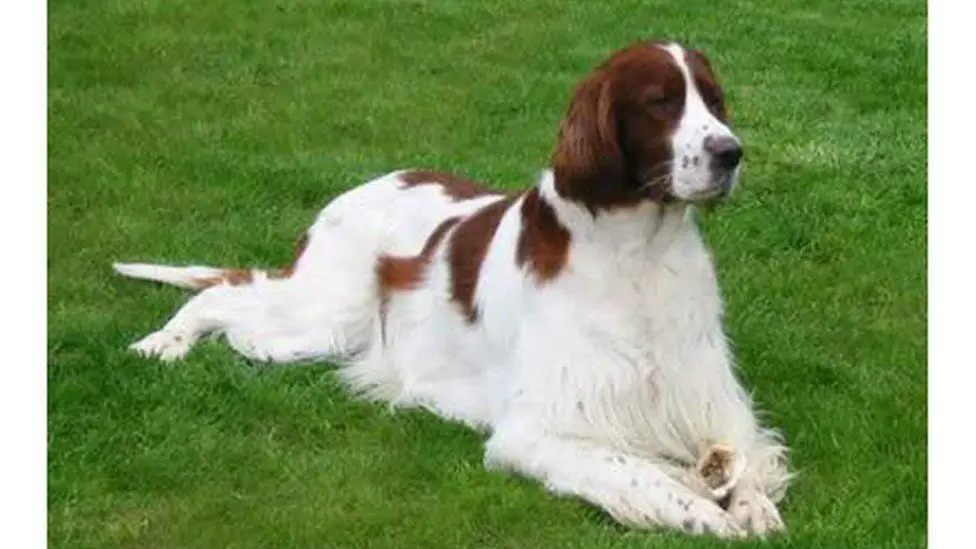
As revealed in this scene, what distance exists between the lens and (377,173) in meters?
9.58

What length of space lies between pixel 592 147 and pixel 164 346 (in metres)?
2.08

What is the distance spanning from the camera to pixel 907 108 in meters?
11.0

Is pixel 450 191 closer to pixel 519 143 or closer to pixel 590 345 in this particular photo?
pixel 590 345

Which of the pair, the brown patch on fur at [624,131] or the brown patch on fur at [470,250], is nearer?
the brown patch on fur at [624,131]

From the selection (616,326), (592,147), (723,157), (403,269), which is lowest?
(403,269)

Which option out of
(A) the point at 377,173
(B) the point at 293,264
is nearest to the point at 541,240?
(B) the point at 293,264

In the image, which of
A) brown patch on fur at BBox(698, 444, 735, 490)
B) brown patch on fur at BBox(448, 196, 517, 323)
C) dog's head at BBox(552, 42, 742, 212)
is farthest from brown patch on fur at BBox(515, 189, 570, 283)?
brown patch on fur at BBox(698, 444, 735, 490)

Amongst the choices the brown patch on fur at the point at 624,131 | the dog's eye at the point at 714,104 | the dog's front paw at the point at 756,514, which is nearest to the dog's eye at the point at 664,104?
the brown patch on fur at the point at 624,131

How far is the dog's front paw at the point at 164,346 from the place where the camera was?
682 cm

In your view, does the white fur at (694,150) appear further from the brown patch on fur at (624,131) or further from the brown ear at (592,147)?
the brown ear at (592,147)

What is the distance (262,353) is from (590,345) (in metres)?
1.62

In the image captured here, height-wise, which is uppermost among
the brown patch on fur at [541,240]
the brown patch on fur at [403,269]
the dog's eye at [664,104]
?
the dog's eye at [664,104]

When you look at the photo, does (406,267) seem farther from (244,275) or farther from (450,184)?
(244,275)

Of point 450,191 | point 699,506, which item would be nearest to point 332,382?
point 450,191
